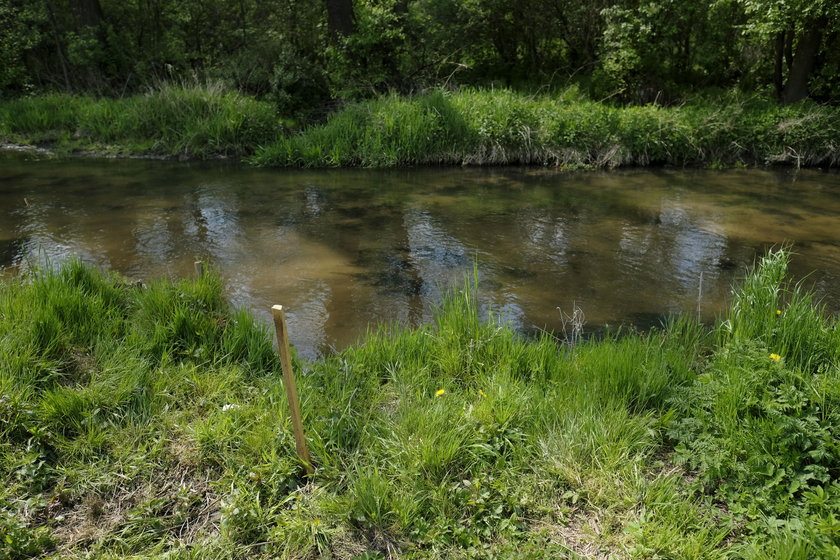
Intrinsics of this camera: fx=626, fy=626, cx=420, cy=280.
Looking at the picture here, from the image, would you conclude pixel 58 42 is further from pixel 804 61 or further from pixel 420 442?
pixel 804 61

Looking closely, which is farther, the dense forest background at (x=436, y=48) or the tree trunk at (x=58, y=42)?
the tree trunk at (x=58, y=42)

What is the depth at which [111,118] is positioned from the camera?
1504cm

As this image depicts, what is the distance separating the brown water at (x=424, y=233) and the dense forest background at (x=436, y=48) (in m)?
3.83

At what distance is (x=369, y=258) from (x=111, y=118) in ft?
34.5

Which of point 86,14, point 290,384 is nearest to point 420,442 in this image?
point 290,384

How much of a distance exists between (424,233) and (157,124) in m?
8.81

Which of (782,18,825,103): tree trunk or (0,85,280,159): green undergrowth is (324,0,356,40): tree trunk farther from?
(782,18,825,103): tree trunk

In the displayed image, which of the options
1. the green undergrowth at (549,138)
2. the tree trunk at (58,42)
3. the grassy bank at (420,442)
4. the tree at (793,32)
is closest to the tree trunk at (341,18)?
the green undergrowth at (549,138)

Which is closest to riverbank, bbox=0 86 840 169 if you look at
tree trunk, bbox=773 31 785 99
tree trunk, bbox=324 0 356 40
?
tree trunk, bbox=773 31 785 99

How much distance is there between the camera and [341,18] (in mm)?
16219

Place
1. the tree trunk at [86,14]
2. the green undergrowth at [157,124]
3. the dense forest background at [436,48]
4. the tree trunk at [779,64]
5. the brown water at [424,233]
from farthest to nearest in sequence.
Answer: the tree trunk at [86,14], the tree trunk at [779,64], the dense forest background at [436,48], the green undergrowth at [157,124], the brown water at [424,233]

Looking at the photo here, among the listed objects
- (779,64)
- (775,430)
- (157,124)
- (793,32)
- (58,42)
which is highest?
(58,42)

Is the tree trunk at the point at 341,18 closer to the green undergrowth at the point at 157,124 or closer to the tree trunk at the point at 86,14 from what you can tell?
the green undergrowth at the point at 157,124

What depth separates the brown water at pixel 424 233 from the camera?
21.5 feet
